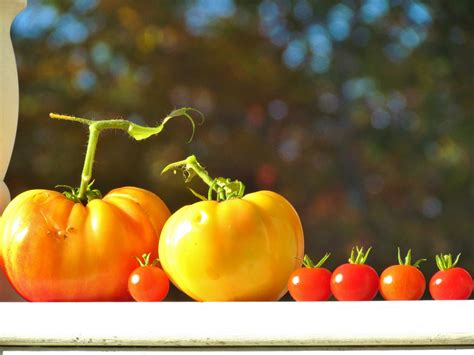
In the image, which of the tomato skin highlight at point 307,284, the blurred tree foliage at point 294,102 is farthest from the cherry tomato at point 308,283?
the blurred tree foliage at point 294,102

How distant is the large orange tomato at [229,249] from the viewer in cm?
76

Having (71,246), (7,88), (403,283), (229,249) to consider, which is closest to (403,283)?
(403,283)

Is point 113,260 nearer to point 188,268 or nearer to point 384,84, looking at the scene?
point 188,268

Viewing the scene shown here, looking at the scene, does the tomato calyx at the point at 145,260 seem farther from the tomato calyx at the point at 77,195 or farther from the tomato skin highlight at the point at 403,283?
the tomato skin highlight at the point at 403,283

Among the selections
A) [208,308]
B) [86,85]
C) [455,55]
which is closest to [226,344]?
[208,308]

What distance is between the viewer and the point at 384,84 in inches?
125

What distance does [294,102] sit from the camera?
3119 millimetres

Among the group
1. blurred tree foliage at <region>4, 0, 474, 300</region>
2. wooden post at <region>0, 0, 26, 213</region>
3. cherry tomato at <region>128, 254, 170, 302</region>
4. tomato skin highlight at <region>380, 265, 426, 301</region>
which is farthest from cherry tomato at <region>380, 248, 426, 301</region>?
blurred tree foliage at <region>4, 0, 474, 300</region>

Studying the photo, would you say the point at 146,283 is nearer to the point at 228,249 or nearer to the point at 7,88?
the point at 228,249

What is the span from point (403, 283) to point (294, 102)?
2.37 metres

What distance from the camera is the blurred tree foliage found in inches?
118

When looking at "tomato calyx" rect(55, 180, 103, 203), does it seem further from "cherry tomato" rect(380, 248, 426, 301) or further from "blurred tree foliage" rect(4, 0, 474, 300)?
"blurred tree foliage" rect(4, 0, 474, 300)

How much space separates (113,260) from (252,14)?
241 centimetres

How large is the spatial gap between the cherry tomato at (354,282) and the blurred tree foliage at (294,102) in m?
2.17
